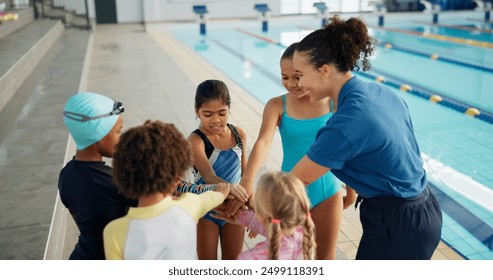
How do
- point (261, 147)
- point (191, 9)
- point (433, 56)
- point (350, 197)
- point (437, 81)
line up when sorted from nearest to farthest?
point (261, 147) < point (350, 197) < point (437, 81) < point (433, 56) < point (191, 9)

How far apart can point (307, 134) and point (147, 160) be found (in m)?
0.95

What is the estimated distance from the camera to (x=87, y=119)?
153 cm

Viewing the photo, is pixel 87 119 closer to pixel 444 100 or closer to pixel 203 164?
pixel 203 164

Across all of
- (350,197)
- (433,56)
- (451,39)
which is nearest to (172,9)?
(451,39)

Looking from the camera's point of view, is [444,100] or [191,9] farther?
[191,9]

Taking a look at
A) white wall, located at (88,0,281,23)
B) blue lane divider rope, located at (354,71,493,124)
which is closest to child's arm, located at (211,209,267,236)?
blue lane divider rope, located at (354,71,493,124)

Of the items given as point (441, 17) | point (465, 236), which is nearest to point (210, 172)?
point (465, 236)

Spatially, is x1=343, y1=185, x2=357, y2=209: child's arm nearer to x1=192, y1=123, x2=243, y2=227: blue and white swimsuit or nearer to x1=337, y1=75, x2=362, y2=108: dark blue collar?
x1=192, y1=123, x2=243, y2=227: blue and white swimsuit

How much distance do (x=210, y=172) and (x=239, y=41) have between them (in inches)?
462

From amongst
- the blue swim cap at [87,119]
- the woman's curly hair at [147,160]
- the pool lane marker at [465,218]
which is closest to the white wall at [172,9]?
the pool lane marker at [465,218]

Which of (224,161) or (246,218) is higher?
(224,161)

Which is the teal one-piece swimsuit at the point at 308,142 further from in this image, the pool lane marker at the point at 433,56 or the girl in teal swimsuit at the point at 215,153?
the pool lane marker at the point at 433,56

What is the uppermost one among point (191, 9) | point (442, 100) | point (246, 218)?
point (191, 9)

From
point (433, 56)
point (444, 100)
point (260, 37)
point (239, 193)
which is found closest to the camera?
point (239, 193)
